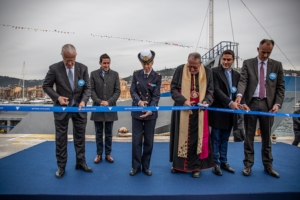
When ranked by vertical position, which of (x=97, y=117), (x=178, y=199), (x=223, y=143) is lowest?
(x=178, y=199)

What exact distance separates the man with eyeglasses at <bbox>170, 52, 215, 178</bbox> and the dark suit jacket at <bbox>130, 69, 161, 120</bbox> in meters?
0.29

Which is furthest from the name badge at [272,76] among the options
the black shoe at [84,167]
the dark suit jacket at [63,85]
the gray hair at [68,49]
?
the black shoe at [84,167]

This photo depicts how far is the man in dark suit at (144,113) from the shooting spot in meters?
3.04

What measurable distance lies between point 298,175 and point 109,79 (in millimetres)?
3163

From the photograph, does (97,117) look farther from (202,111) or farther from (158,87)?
(202,111)

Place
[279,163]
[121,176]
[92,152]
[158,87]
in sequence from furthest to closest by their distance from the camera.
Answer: [92,152] < [279,163] < [158,87] < [121,176]

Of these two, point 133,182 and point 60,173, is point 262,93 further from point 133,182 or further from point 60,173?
point 60,173

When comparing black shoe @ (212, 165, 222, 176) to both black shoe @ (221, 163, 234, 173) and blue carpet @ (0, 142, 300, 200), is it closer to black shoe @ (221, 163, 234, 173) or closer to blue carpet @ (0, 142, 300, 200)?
blue carpet @ (0, 142, 300, 200)

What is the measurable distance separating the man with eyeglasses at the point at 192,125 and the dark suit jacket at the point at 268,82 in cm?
53

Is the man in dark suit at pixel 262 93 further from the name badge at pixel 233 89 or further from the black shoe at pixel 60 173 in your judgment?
the black shoe at pixel 60 173

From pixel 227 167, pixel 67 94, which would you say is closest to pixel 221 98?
pixel 227 167

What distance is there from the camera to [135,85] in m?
3.21

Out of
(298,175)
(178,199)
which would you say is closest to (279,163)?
(298,175)

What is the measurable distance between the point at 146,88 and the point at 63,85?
113 cm
